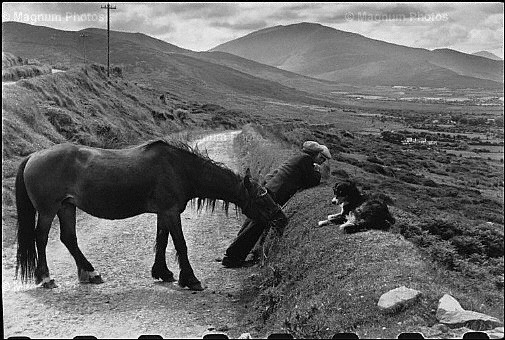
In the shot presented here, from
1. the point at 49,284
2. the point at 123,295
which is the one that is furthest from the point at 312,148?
the point at 49,284

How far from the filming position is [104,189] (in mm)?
8703

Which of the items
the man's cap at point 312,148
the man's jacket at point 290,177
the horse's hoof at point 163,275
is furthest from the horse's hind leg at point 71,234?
the man's cap at point 312,148

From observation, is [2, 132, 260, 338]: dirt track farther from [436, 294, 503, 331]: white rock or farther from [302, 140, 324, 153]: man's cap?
[436, 294, 503, 331]: white rock

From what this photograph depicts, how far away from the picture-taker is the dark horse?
342 inches

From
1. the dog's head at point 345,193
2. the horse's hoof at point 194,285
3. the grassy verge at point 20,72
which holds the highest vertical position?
the grassy verge at point 20,72

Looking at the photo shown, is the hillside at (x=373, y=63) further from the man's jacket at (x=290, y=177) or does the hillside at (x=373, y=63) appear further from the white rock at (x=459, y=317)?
the white rock at (x=459, y=317)

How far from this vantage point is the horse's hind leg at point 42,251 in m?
8.68

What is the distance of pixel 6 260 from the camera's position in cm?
1007

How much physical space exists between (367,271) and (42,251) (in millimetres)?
5459

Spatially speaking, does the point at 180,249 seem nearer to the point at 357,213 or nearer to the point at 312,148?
the point at 357,213

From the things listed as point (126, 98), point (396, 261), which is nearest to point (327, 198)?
point (396, 261)

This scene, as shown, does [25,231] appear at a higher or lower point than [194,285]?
higher

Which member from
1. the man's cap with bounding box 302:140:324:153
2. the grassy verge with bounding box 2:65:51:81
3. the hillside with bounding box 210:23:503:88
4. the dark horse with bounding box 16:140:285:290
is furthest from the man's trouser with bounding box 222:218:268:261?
the hillside with bounding box 210:23:503:88

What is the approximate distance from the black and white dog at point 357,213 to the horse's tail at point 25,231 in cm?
504
